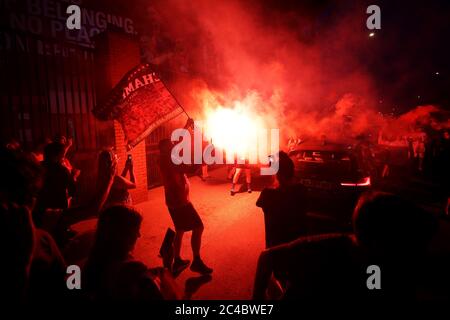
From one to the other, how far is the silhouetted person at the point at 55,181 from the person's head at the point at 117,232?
3275 millimetres

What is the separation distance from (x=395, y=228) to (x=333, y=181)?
4.79 m

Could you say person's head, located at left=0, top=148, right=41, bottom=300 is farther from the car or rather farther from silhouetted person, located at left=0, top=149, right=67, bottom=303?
the car

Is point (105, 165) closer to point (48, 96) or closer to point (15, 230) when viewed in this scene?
point (15, 230)

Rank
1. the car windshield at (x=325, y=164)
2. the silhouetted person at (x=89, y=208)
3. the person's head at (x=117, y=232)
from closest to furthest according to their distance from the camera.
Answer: the person's head at (x=117, y=232), the silhouetted person at (x=89, y=208), the car windshield at (x=325, y=164)

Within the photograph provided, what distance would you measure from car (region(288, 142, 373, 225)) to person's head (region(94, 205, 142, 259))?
4.85m

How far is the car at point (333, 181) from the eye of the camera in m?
5.94

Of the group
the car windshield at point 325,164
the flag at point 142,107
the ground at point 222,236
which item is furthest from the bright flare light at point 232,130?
the flag at point 142,107

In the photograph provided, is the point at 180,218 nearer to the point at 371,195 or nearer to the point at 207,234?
the point at 207,234

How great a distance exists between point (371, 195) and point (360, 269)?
420 mm

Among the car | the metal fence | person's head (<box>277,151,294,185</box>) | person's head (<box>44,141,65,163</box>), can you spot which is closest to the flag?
person's head (<box>44,141,65,163</box>)

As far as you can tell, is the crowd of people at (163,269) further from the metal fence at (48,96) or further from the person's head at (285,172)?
the metal fence at (48,96)

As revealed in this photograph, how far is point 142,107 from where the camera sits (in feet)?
17.8

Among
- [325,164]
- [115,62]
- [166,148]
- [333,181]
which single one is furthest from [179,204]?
[115,62]
